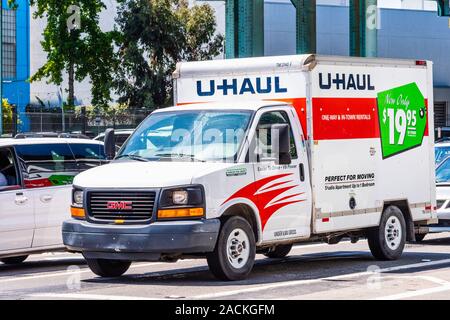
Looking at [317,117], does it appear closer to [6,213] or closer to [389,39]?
[6,213]

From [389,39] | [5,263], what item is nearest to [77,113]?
[5,263]

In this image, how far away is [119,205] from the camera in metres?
12.4

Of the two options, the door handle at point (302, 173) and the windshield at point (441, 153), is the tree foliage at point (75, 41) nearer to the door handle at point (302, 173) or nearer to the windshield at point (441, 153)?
the windshield at point (441, 153)

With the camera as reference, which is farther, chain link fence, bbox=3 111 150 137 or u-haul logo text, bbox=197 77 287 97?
chain link fence, bbox=3 111 150 137

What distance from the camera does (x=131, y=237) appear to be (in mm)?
12164

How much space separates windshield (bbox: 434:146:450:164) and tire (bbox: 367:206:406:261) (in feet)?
16.2

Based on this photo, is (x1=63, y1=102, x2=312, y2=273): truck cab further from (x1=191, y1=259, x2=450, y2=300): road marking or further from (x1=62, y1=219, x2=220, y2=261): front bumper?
(x1=191, y1=259, x2=450, y2=300): road marking

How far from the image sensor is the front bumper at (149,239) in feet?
39.4

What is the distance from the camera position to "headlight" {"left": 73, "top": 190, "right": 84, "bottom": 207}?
12.8m

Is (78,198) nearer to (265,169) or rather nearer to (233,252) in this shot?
(233,252)

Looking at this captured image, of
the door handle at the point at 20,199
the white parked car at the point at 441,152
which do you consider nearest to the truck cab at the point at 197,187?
the door handle at the point at 20,199

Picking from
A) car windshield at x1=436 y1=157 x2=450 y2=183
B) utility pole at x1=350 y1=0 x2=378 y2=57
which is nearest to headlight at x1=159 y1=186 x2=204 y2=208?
car windshield at x1=436 y1=157 x2=450 y2=183

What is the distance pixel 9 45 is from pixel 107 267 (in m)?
54.2
